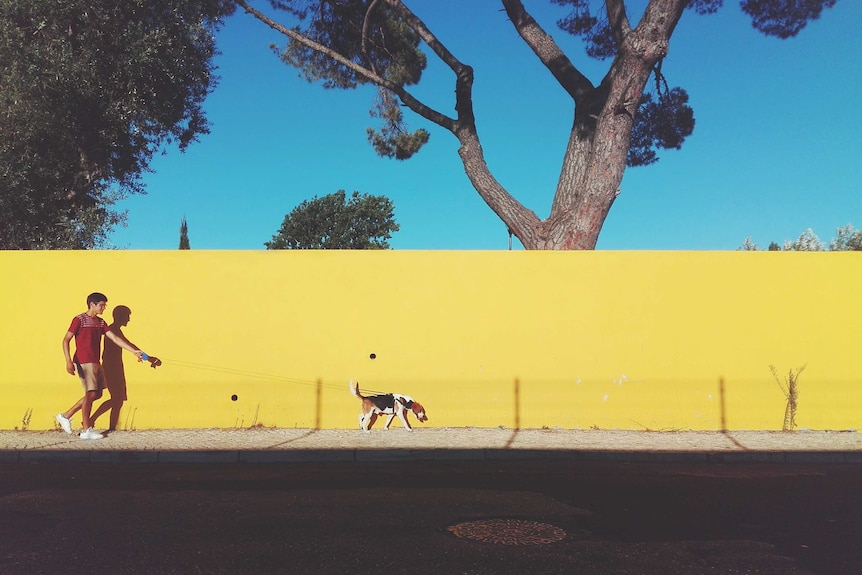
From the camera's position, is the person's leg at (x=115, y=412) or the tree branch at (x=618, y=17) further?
the tree branch at (x=618, y=17)

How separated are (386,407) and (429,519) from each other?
14.4ft

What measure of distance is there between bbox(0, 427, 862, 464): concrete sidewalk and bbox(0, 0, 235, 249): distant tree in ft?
17.9

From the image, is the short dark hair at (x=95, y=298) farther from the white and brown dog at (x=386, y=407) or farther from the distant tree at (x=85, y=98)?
the distant tree at (x=85, y=98)

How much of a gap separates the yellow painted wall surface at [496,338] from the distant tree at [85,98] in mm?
3773

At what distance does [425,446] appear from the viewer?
8.20m

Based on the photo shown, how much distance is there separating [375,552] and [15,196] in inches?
444

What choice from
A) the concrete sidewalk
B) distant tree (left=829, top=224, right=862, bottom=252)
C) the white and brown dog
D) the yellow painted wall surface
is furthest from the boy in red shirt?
distant tree (left=829, top=224, right=862, bottom=252)

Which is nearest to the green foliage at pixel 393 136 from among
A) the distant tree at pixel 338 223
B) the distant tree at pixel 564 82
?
the distant tree at pixel 564 82

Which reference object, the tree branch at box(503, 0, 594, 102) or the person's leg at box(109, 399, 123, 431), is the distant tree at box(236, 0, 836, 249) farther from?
the person's leg at box(109, 399, 123, 431)

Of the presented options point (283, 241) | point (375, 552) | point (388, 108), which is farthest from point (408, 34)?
point (283, 241)

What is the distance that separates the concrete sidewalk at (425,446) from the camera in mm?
7828

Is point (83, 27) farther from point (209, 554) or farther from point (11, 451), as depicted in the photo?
point (209, 554)

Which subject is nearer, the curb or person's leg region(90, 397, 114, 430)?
the curb

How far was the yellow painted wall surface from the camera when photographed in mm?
9461
